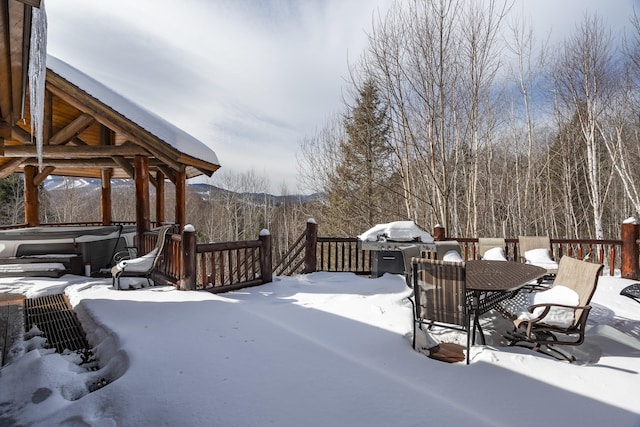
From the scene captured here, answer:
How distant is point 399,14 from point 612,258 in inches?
308

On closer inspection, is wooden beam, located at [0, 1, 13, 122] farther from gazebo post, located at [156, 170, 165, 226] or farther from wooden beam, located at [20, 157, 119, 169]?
gazebo post, located at [156, 170, 165, 226]

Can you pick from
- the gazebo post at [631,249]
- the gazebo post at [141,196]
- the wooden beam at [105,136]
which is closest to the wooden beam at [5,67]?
the gazebo post at [141,196]

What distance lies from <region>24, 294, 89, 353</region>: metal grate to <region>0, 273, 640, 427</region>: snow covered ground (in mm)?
121

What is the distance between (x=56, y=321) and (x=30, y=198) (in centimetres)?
735

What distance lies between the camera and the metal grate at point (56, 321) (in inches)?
131

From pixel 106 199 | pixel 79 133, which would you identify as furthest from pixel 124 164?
pixel 106 199

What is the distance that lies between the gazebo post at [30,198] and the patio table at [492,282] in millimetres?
10981

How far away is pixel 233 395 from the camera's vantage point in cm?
220

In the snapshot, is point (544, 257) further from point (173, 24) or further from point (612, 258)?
point (173, 24)

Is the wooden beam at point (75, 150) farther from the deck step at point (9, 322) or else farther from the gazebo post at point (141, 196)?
the deck step at point (9, 322)

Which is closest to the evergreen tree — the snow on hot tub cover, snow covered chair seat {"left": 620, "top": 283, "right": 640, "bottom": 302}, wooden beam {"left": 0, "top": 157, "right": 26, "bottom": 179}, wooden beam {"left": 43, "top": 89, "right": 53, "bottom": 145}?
the snow on hot tub cover

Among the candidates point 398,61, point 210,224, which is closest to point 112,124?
point 398,61

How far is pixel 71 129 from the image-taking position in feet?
21.4

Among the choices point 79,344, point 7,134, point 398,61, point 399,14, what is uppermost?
point 399,14
